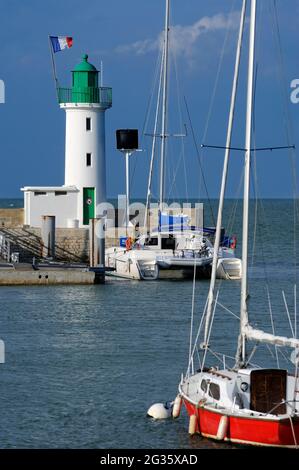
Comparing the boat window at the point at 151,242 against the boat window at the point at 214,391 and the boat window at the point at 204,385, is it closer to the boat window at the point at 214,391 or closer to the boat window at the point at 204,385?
the boat window at the point at 204,385

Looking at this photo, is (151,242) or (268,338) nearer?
(268,338)

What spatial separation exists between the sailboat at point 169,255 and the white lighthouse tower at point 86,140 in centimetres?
410

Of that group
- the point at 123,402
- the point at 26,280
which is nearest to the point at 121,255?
the point at 26,280

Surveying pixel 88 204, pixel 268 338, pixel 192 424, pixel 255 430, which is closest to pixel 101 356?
pixel 192 424

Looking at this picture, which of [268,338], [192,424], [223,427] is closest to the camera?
[223,427]

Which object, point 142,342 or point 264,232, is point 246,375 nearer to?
point 142,342

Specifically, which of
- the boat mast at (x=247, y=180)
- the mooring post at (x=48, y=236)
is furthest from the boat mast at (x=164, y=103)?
the boat mast at (x=247, y=180)

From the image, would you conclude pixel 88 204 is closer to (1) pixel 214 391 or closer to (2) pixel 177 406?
(2) pixel 177 406

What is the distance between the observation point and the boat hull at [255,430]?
17.8 m

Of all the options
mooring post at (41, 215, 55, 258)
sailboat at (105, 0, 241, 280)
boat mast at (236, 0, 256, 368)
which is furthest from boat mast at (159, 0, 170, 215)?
boat mast at (236, 0, 256, 368)

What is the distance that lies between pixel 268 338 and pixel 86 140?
30720 mm

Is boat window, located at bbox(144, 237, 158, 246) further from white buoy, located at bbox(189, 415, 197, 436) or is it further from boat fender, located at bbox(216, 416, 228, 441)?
boat fender, located at bbox(216, 416, 228, 441)

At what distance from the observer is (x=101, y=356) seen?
27.2 metres

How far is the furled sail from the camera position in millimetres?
18891
